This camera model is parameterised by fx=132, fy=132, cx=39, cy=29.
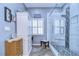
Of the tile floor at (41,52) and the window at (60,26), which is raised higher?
the window at (60,26)

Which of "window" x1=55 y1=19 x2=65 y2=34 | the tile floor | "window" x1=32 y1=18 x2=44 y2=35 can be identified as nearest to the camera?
the tile floor

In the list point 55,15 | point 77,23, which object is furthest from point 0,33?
point 55,15

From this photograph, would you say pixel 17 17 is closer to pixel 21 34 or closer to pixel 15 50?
pixel 21 34

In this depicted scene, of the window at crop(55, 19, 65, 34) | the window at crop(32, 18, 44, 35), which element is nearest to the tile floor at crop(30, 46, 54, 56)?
the window at crop(55, 19, 65, 34)

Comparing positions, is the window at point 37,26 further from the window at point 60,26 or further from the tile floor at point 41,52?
the window at point 60,26

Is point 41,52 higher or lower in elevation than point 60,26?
lower

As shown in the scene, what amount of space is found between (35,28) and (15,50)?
103 inches

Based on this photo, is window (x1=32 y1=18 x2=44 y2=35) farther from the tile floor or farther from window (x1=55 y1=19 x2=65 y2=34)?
window (x1=55 y1=19 x2=65 y2=34)

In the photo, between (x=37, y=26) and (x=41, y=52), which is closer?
(x=41, y=52)

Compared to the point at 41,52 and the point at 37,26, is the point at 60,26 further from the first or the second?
the point at 37,26

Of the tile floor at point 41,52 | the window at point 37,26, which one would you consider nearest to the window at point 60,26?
the tile floor at point 41,52

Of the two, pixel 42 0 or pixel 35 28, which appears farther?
pixel 35 28

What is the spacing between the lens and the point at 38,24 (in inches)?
223

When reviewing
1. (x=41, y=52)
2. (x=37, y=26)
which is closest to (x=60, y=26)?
(x=41, y=52)
